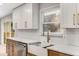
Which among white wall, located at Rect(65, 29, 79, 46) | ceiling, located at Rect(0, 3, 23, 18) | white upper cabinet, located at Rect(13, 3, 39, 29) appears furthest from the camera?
white wall, located at Rect(65, 29, 79, 46)

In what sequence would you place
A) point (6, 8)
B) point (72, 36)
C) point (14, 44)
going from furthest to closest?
point (72, 36) < point (14, 44) < point (6, 8)

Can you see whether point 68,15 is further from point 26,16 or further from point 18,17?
point 18,17

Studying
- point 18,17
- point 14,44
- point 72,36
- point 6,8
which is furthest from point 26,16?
point 72,36

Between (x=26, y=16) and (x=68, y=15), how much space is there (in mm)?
624

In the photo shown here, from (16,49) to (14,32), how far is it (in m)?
0.26

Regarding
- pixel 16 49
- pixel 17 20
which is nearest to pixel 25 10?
pixel 17 20

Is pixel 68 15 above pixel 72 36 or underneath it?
above

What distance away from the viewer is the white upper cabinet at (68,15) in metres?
1.88

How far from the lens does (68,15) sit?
6.31 ft

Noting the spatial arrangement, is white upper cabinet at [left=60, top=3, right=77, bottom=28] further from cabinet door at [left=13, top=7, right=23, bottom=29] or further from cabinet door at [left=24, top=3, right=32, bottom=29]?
cabinet door at [left=13, top=7, right=23, bottom=29]

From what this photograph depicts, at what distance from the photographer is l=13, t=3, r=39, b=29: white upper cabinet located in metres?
1.87

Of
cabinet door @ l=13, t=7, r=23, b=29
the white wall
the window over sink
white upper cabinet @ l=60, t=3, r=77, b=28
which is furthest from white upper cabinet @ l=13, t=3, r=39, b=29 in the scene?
the white wall

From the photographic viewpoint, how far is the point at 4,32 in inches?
72.4

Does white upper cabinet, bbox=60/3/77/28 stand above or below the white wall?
above
